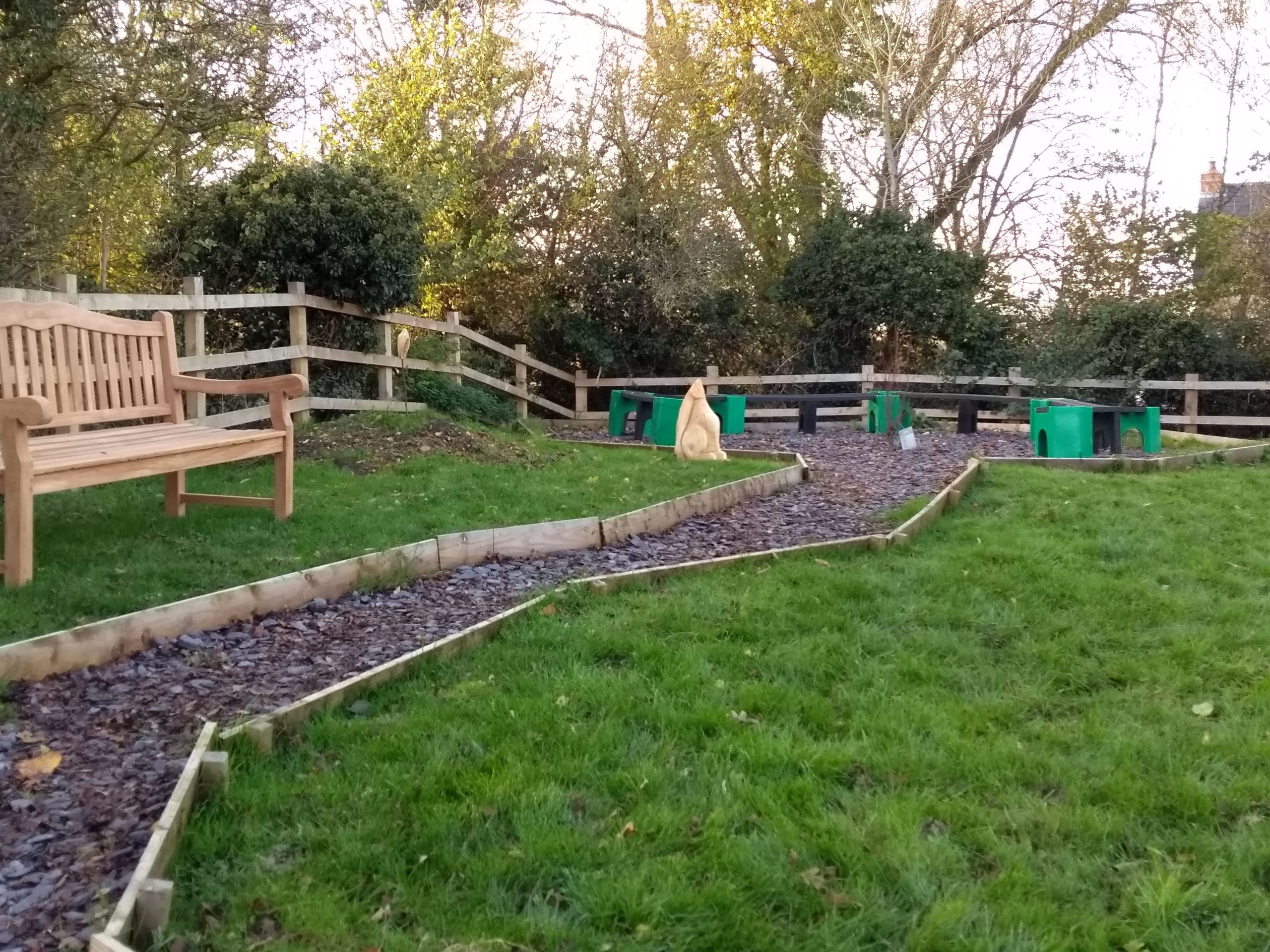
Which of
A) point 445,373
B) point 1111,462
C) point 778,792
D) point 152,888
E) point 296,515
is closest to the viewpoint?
point 152,888

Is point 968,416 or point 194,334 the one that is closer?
point 194,334

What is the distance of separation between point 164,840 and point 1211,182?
19.7 metres

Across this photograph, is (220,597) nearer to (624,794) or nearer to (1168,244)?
(624,794)

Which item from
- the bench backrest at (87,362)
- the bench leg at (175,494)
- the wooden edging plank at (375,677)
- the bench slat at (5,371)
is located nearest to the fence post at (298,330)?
the bench backrest at (87,362)

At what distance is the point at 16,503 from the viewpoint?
3.89 meters

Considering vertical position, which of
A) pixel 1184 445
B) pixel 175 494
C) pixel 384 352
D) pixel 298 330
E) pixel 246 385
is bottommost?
pixel 1184 445

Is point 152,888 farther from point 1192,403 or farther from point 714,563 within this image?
point 1192,403

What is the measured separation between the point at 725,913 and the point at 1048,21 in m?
17.4

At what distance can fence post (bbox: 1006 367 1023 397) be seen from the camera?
1444 centimetres

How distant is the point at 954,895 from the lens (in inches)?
89.1

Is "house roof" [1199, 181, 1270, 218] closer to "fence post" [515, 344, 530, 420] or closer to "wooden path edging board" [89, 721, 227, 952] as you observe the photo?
"fence post" [515, 344, 530, 420]

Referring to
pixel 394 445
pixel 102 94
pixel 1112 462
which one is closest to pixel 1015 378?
pixel 1112 462

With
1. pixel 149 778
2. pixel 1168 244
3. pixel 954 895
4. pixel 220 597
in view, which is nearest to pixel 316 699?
pixel 149 778

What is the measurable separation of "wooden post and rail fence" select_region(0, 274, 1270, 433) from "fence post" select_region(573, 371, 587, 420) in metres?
0.02
